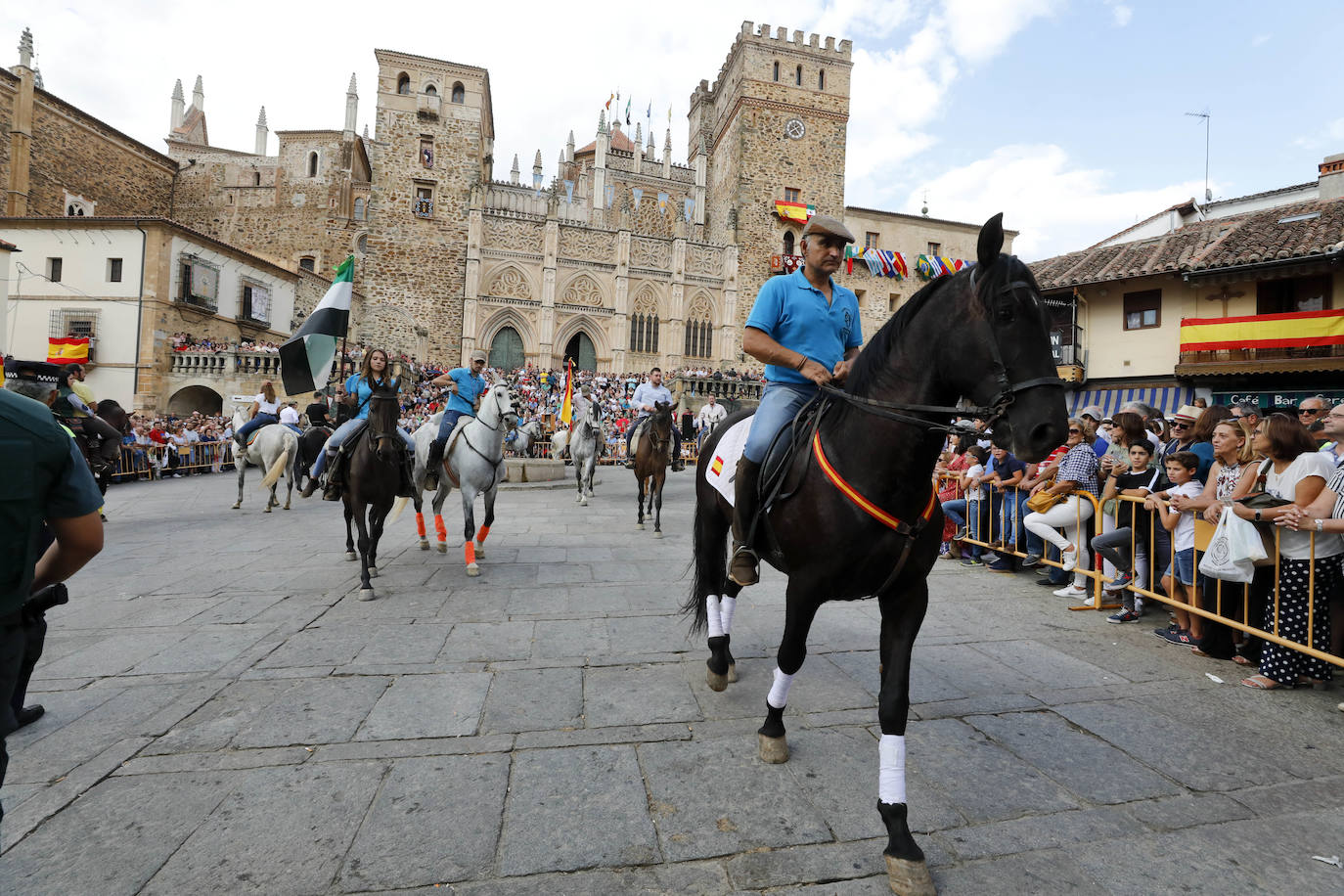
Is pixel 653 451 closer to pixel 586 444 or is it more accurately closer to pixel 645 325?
pixel 586 444

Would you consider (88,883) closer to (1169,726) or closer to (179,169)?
(1169,726)

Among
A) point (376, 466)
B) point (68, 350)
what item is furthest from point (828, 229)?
point (68, 350)

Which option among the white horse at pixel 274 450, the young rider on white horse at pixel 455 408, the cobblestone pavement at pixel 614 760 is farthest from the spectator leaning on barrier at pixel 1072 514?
the white horse at pixel 274 450

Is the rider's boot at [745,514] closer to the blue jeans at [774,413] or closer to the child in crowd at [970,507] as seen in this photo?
the blue jeans at [774,413]

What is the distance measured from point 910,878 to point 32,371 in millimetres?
6856

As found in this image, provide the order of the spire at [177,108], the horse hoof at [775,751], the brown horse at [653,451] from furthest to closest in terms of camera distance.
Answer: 1. the spire at [177,108]
2. the brown horse at [653,451]
3. the horse hoof at [775,751]

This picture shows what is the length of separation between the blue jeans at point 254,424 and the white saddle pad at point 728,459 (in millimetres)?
10828

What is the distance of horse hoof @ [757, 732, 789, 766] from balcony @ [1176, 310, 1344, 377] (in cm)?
2022

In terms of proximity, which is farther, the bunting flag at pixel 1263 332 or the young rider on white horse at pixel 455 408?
the bunting flag at pixel 1263 332

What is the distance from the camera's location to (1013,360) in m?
2.03

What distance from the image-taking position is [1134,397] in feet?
63.6

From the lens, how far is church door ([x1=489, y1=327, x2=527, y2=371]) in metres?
36.0

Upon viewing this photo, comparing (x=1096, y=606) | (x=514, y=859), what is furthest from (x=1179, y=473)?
(x=514, y=859)

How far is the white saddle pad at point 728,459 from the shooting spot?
3.35 m
